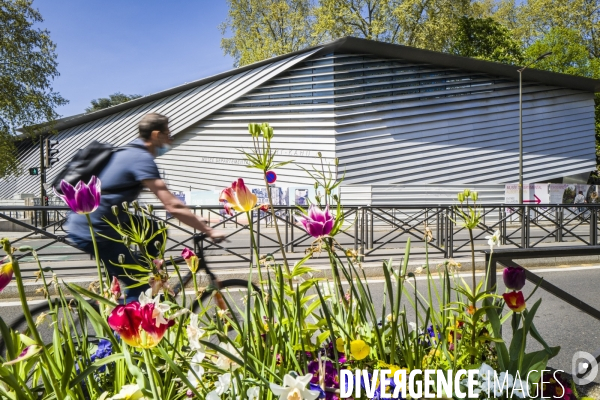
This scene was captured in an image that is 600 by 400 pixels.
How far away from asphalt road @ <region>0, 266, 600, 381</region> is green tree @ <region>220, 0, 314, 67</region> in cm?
2949

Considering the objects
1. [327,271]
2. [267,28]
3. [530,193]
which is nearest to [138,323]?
[327,271]

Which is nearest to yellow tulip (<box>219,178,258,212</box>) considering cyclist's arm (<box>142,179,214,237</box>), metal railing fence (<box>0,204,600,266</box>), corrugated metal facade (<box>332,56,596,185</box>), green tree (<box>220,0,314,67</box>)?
Answer: cyclist's arm (<box>142,179,214,237</box>)

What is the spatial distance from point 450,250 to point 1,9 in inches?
863

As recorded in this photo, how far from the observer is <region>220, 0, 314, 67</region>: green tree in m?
35.7

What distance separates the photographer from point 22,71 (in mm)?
23906

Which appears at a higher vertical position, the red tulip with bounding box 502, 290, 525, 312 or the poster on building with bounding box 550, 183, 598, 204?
the poster on building with bounding box 550, 183, 598, 204

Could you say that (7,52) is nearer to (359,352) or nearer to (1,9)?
(1,9)

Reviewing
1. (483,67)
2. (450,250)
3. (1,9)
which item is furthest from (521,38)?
(450,250)

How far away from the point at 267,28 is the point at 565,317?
112ft

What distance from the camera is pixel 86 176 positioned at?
3.10 metres

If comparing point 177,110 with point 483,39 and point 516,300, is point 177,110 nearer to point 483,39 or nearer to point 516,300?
point 483,39

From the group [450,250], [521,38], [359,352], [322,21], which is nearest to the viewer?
[359,352]

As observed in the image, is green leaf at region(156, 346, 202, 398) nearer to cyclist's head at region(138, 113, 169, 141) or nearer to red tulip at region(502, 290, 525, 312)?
red tulip at region(502, 290, 525, 312)

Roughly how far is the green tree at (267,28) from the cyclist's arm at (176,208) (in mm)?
32945
